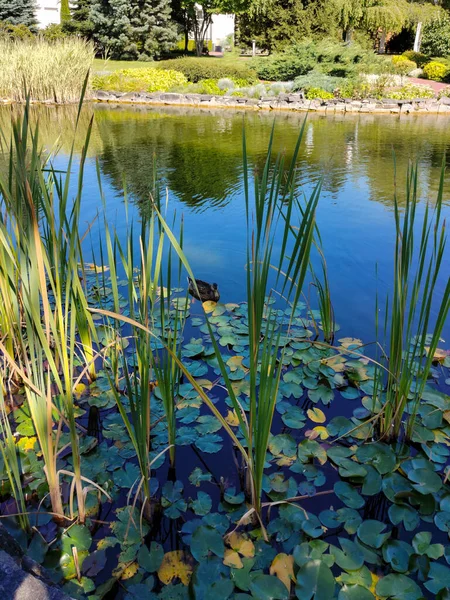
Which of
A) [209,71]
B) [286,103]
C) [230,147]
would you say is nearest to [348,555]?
[230,147]

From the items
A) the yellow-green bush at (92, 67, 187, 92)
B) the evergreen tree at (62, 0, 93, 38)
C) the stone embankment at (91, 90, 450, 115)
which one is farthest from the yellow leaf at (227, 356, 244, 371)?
the evergreen tree at (62, 0, 93, 38)

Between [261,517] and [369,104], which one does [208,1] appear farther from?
[261,517]

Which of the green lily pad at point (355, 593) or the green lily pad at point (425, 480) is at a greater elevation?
the green lily pad at point (425, 480)

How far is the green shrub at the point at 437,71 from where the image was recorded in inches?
664

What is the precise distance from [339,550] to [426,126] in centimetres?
1096

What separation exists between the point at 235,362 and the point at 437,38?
2258cm

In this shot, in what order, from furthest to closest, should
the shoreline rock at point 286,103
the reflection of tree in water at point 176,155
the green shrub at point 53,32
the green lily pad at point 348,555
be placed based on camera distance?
the green shrub at point 53,32 < the shoreline rock at point 286,103 < the reflection of tree in water at point 176,155 < the green lily pad at point 348,555

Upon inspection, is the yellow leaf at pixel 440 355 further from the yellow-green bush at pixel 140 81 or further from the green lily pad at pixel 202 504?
the yellow-green bush at pixel 140 81

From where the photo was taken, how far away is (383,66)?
52.0 ft

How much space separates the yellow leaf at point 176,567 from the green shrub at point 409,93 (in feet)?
46.7

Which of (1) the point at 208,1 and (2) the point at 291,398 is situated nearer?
(2) the point at 291,398

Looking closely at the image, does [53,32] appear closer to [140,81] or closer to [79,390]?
[140,81]

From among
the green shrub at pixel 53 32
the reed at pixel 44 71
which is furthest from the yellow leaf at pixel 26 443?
the green shrub at pixel 53 32

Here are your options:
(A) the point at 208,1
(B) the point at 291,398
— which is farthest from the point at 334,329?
(A) the point at 208,1
